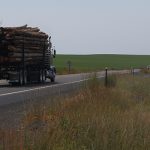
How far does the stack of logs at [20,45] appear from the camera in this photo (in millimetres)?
35906

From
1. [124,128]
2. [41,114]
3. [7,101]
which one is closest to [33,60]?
[7,101]

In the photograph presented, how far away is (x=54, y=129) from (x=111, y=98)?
9580 millimetres

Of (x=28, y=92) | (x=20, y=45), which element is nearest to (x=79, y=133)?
(x=28, y=92)

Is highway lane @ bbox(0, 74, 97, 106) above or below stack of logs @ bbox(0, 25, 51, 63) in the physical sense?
below

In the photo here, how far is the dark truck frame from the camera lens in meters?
35.8

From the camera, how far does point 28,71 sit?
3791cm

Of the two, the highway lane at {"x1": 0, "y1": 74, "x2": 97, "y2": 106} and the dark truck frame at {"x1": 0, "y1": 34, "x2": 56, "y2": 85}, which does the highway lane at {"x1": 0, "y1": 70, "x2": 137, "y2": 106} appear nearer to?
the highway lane at {"x1": 0, "y1": 74, "x2": 97, "y2": 106}

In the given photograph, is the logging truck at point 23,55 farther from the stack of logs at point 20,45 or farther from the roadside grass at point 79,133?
the roadside grass at point 79,133

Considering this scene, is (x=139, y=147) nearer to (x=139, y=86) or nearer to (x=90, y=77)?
(x=90, y=77)

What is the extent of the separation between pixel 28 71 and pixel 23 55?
5.04 ft

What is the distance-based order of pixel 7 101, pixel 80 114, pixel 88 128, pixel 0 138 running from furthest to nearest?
1. pixel 7 101
2. pixel 80 114
3. pixel 88 128
4. pixel 0 138

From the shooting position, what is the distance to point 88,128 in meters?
10.3

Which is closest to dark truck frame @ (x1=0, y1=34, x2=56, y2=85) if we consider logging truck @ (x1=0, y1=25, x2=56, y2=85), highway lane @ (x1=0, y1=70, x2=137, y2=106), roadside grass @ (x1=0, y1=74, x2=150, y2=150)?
logging truck @ (x1=0, y1=25, x2=56, y2=85)

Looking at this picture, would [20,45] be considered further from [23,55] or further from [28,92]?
[28,92]
